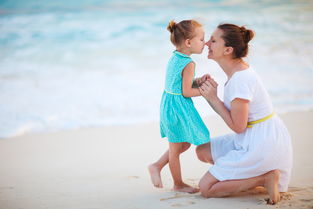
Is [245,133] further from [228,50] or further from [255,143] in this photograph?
[228,50]

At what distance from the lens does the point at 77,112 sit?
233 inches

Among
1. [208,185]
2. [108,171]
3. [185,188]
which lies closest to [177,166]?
[185,188]

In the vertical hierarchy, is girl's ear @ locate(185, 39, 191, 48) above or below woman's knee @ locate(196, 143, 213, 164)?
above

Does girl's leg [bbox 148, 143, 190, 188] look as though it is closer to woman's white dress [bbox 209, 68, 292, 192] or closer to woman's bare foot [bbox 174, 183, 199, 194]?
woman's bare foot [bbox 174, 183, 199, 194]

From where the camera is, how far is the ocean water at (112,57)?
234 inches

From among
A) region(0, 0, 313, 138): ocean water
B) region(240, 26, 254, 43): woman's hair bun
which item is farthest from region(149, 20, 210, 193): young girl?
region(0, 0, 313, 138): ocean water

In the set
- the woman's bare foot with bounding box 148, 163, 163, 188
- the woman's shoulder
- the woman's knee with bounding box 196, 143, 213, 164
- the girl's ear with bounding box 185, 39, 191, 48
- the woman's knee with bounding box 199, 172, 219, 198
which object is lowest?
the woman's bare foot with bounding box 148, 163, 163, 188

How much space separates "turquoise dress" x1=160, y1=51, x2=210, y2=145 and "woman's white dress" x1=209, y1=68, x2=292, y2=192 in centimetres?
28

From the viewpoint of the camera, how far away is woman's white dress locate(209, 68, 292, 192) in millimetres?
2656

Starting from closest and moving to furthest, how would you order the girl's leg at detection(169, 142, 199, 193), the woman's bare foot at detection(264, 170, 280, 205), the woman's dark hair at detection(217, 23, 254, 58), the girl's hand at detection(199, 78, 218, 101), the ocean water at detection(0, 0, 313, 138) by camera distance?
the woman's bare foot at detection(264, 170, 280, 205), the woman's dark hair at detection(217, 23, 254, 58), the girl's hand at detection(199, 78, 218, 101), the girl's leg at detection(169, 142, 199, 193), the ocean water at detection(0, 0, 313, 138)

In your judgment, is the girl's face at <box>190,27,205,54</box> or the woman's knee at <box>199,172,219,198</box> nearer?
the woman's knee at <box>199,172,219,198</box>

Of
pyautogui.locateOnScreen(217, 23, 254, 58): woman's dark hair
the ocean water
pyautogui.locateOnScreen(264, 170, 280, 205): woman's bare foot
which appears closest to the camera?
pyautogui.locateOnScreen(264, 170, 280, 205): woman's bare foot

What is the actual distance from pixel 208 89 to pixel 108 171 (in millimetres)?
1417

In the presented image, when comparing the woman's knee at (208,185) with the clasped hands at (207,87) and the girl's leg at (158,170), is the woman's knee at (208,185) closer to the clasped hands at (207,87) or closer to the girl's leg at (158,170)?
the girl's leg at (158,170)
